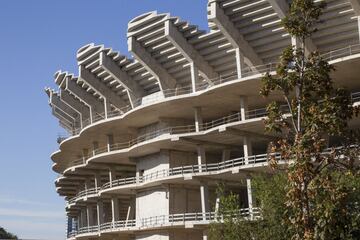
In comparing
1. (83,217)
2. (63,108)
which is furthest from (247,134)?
(83,217)

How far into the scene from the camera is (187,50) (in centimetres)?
4603

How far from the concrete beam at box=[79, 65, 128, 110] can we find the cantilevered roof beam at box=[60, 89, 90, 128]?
357 inches

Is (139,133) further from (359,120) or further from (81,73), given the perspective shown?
(359,120)

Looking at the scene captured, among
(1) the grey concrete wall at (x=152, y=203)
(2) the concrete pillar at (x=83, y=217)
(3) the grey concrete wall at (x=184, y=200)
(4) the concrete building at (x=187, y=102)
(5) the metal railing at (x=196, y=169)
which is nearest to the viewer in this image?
(4) the concrete building at (x=187, y=102)

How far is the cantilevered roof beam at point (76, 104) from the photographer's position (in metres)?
64.6

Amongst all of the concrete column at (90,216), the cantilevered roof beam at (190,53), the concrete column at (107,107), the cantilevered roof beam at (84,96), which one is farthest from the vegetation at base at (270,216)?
the concrete column at (90,216)

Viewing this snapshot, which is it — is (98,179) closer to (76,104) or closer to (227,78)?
(76,104)

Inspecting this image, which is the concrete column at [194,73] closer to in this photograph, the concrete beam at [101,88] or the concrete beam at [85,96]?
the concrete beam at [101,88]

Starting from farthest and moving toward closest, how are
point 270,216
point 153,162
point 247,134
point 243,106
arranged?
point 153,162, point 247,134, point 243,106, point 270,216

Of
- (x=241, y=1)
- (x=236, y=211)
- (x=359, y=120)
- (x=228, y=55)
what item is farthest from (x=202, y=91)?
(x=236, y=211)

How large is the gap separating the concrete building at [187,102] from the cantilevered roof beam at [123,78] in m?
0.09

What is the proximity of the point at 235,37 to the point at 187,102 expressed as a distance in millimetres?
6767

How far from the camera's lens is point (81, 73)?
5547 cm

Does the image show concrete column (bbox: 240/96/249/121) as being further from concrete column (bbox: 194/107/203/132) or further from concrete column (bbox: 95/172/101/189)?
concrete column (bbox: 95/172/101/189)
